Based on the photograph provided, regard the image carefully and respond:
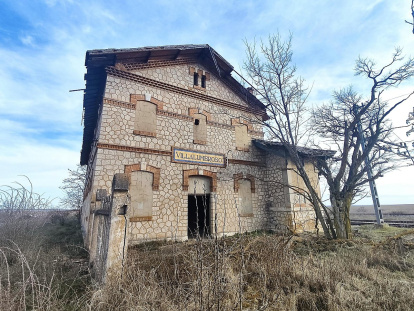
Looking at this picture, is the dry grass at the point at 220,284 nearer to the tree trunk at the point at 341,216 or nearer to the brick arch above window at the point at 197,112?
the tree trunk at the point at 341,216

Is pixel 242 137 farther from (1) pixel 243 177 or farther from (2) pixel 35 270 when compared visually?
(2) pixel 35 270

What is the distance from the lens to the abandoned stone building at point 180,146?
28.3 ft

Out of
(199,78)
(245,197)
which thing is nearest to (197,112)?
(199,78)

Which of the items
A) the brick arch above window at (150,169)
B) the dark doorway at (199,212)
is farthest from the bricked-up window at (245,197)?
the brick arch above window at (150,169)

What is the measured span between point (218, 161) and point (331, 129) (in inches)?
226

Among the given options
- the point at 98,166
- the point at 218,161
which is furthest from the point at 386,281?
the point at 98,166

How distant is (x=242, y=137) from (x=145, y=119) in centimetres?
570

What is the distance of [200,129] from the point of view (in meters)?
11.0

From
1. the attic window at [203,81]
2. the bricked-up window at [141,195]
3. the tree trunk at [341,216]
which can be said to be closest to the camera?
the tree trunk at [341,216]

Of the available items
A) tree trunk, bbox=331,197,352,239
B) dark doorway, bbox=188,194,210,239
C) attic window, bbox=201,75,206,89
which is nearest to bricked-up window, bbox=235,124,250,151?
attic window, bbox=201,75,206,89

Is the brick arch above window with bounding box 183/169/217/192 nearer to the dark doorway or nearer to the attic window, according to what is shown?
the dark doorway

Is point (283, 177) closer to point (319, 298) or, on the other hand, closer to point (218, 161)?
point (218, 161)

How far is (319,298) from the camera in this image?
3.46 meters

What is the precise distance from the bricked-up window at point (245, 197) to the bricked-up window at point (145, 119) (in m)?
5.39
